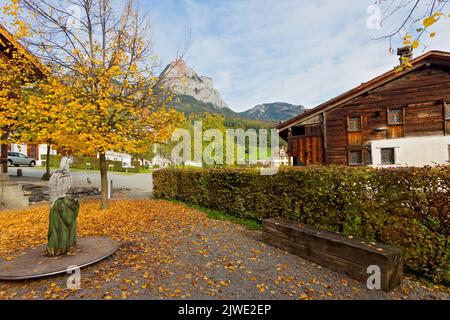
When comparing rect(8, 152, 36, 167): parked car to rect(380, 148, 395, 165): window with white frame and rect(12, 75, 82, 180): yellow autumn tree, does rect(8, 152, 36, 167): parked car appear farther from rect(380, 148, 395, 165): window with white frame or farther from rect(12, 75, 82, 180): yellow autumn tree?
rect(380, 148, 395, 165): window with white frame

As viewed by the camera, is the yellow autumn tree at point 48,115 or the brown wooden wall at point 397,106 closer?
the yellow autumn tree at point 48,115

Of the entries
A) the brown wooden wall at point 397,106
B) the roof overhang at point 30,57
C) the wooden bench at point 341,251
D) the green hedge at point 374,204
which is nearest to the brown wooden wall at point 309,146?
the brown wooden wall at point 397,106

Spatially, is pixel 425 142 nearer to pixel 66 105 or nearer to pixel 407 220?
pixel 407 220

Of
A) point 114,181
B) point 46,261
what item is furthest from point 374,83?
point 114,181

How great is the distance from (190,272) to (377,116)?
16.1 m

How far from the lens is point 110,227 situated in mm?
6770

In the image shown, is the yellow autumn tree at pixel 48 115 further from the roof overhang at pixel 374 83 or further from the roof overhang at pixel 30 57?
the roof overhang at pixel 374 83

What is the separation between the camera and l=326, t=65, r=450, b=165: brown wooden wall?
13062 mm

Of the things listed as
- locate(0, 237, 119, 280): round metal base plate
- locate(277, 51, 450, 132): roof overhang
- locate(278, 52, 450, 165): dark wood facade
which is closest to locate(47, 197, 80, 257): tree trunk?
locate(0, 237, 119, 280): round metal base plate

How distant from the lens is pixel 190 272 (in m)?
4.02

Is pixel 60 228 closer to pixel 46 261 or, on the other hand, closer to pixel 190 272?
pixel 46 261

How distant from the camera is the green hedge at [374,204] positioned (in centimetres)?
367

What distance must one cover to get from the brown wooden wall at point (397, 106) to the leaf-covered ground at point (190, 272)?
12.6 m
